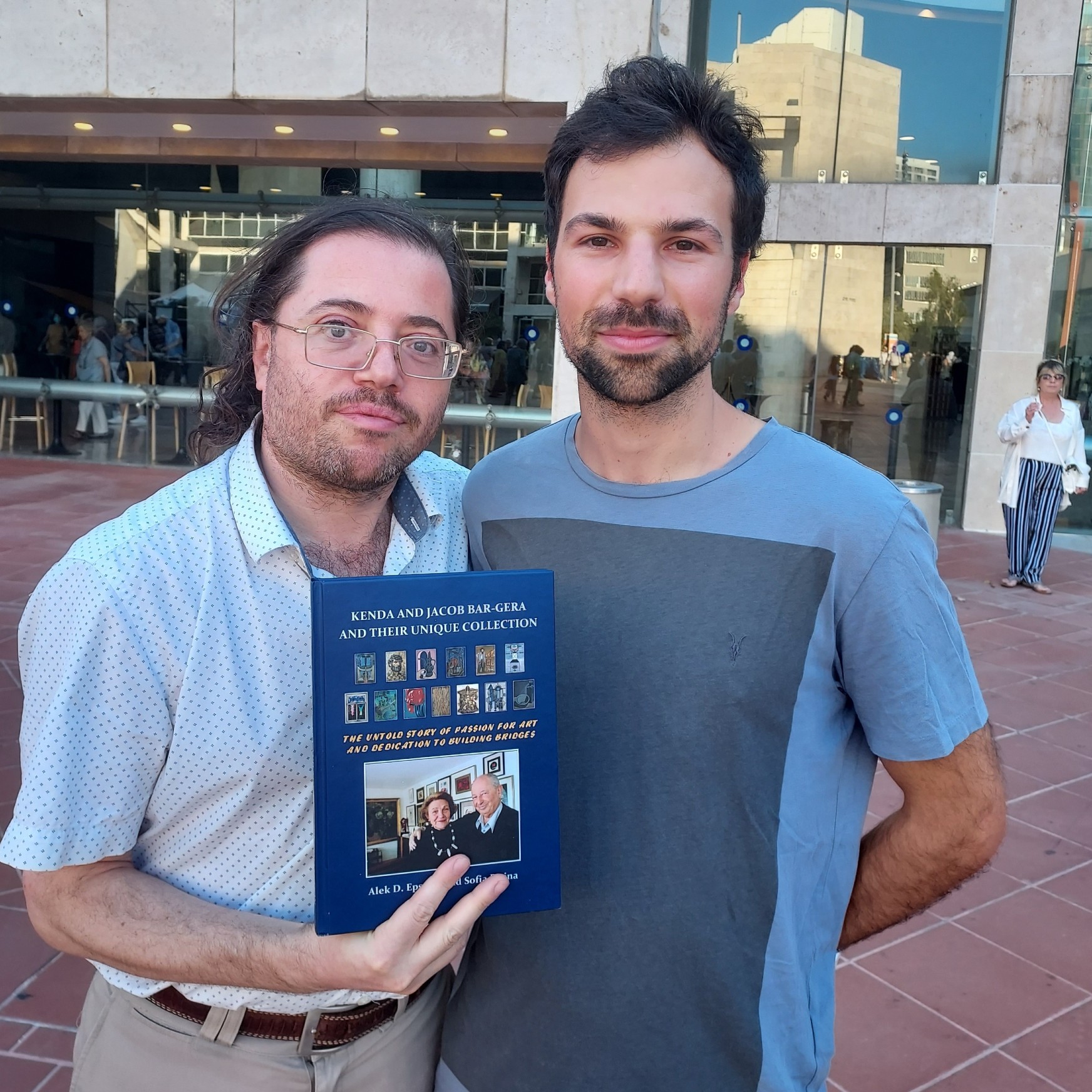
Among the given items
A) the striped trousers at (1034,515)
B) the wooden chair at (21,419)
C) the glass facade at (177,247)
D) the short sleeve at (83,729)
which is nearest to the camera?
the short sleeve at (83,729)

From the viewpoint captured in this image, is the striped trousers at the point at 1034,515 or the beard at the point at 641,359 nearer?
the beard at the point at 641,359

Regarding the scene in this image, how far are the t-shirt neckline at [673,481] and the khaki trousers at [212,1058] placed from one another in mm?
834

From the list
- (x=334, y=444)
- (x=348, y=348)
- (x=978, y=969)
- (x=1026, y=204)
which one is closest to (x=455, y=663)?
(x=334, y=444)

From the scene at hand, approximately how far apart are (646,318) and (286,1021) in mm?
1114

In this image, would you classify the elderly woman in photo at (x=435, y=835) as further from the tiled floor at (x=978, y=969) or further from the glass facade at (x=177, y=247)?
the glass facade at (x=177, y=247)

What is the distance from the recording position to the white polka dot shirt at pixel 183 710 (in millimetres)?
1309

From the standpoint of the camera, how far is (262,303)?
66.4 inches

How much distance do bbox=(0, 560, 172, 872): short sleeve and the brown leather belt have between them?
0.26 metres

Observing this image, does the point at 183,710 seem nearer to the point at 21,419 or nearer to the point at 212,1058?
the point at 212,1058

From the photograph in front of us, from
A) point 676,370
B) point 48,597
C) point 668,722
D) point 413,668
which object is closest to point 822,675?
point 668,722

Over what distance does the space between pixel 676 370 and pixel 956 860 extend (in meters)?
0.86

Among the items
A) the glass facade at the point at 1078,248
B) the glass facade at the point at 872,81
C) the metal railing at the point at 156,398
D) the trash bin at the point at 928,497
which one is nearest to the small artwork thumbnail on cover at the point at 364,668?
the trash bin at the point at 928,497

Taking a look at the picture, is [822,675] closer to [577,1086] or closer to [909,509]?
[909,509]

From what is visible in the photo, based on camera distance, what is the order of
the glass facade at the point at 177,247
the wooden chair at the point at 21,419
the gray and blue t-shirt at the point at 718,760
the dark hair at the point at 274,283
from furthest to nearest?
the glass facade at the point at 177,247, the wooden chair at the point at 21,419, the dark hair at the point at 274,283, the gray and blue t-shirt at the point at 718,760
